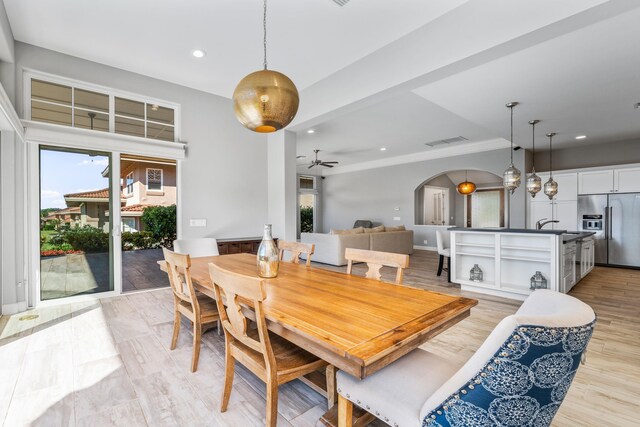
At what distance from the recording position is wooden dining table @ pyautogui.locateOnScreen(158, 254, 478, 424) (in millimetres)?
1082

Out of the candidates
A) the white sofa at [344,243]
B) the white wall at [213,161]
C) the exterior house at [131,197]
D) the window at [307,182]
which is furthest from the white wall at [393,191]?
the exterior house at [131,197]

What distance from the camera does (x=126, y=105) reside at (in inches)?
162

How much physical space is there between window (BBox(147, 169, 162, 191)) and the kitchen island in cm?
522

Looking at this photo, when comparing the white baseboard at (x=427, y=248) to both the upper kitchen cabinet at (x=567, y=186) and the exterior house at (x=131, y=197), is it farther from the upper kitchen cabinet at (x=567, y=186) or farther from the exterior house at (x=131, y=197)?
the exterior house at (x=131, y=197)

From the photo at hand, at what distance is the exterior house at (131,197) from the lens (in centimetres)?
378

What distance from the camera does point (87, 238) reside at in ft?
12.5

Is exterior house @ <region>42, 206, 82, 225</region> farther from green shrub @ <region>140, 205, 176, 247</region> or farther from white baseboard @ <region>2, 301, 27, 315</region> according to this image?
green shrub @ <region>140, 205, 176, 247</region>

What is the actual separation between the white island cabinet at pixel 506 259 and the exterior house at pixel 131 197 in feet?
15.2

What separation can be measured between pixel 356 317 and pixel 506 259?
3734mm

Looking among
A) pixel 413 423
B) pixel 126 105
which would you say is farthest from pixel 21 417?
pixel 126 105

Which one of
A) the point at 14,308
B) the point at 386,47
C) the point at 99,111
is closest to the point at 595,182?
the point at 386,47

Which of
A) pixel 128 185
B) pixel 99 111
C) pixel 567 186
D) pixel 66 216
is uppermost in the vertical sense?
pixel 99 111

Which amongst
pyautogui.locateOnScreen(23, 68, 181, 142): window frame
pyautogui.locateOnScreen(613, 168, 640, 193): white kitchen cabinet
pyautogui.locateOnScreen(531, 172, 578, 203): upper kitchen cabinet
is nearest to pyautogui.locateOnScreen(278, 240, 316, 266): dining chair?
pyautogui.locateOnScreen(23, 68, 181, 142): window frame

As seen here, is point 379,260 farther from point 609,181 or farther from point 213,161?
point 609,181
